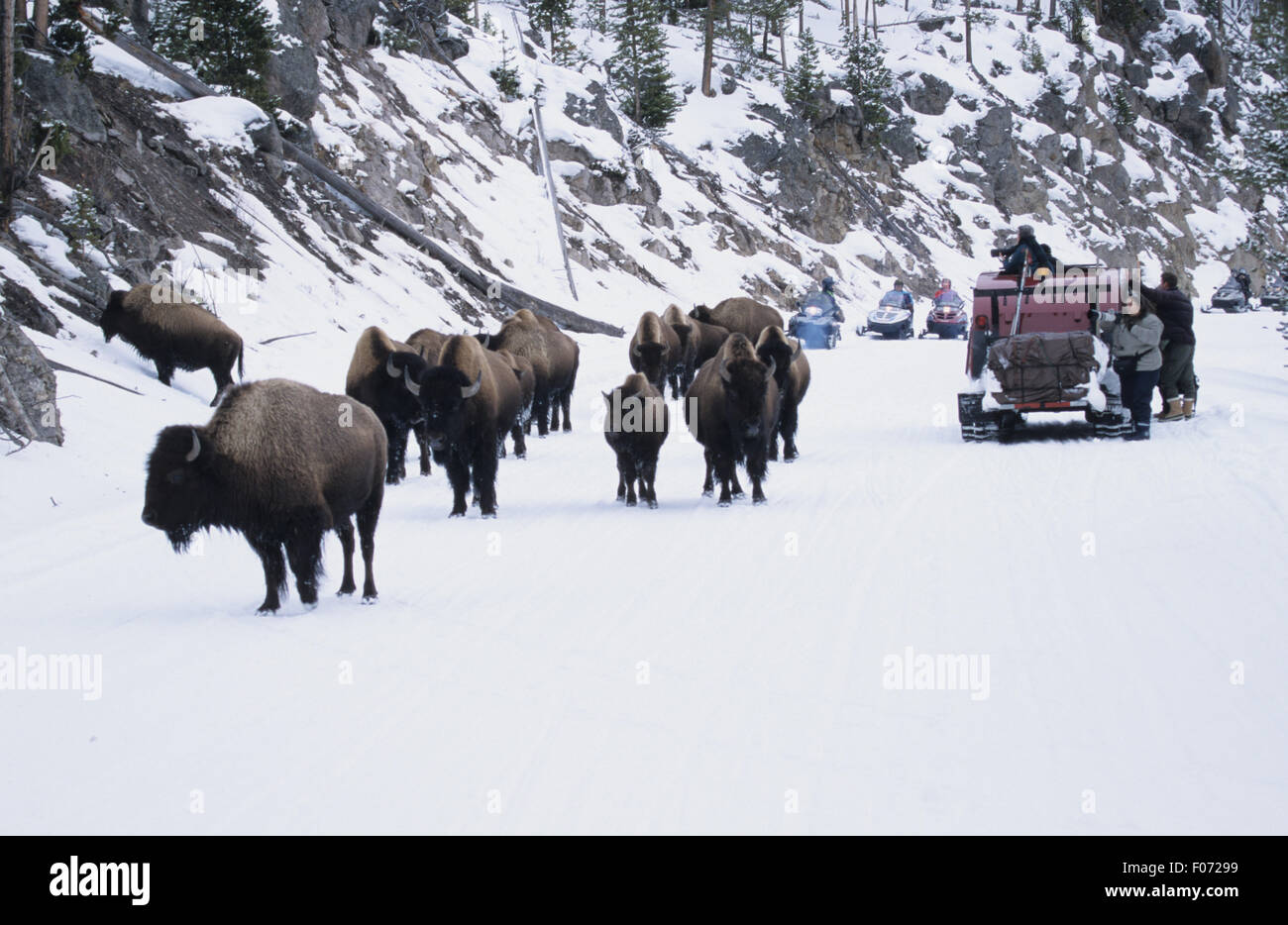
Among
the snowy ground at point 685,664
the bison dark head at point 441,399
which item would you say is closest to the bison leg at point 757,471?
the snowy ground at point 685,664

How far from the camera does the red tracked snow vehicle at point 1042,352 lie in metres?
14.7

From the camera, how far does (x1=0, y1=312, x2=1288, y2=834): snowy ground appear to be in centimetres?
448

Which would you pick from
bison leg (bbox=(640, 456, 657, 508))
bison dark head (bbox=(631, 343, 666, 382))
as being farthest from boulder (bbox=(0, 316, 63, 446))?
bison dark head (bbox=(631, 343, 666, 382))

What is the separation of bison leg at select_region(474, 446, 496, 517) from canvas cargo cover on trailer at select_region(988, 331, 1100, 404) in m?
6.78

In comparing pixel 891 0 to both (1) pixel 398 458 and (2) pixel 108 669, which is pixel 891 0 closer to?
(1) pixel 398 458

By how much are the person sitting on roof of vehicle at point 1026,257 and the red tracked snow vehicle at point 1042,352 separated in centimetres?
18

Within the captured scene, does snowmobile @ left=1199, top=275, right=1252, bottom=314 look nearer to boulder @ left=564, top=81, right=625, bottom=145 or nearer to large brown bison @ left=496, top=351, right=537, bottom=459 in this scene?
boulder @ left=564, top=81, right=625, bottom=145

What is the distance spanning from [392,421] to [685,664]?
816cm

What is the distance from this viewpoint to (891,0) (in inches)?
4459

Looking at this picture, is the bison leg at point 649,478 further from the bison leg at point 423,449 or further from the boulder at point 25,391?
the boulder at point 25,391

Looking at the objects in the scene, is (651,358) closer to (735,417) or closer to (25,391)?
(735,417)

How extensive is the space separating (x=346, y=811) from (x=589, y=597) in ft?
12.0
